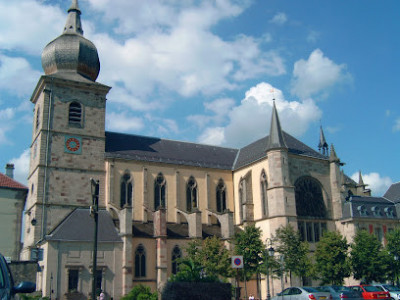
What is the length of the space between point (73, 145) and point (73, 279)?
12901 mm

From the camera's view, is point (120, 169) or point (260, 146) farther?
point (260, 146)

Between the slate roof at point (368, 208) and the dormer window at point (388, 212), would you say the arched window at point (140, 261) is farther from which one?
the dormer window at point (388, 212)

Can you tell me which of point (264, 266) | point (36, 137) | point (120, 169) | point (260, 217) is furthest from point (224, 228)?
point (36, 137)

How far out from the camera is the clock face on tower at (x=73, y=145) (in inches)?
1695

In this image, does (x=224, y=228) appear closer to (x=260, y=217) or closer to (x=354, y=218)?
(x=260, y=217)

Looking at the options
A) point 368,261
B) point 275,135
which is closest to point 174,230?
point 275,135

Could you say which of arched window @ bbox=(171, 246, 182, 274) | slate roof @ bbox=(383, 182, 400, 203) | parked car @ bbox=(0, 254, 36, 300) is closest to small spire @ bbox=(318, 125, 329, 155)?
slate roof @ bbox=(383, 182, 400, 203)

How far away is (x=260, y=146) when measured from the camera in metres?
50.9

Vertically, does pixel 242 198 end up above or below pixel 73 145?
below

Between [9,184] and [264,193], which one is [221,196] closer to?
[264,193]

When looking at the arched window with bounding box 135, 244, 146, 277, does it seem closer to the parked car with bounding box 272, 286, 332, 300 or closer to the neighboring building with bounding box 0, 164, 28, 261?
the neighboring building with bounding box 0, 164, 28, 261

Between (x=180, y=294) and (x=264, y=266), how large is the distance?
17.5m

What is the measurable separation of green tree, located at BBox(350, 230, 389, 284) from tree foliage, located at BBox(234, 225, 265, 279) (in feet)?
26.6

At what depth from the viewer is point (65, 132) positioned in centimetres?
4341
